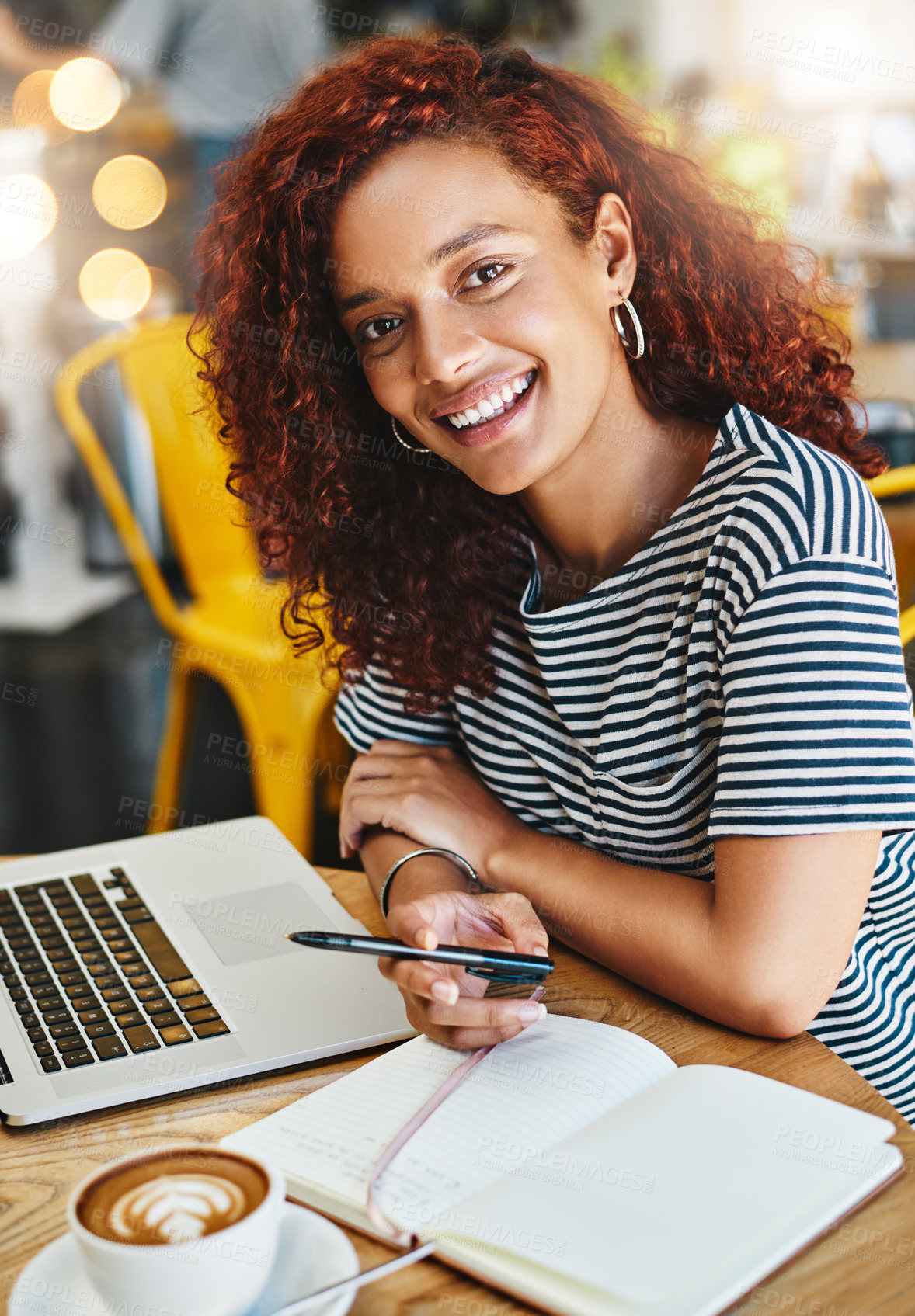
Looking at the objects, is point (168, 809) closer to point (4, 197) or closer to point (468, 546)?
point (468, 546)

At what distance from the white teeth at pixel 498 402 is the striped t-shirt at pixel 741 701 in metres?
0.16

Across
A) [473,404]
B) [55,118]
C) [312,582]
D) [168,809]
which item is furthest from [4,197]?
[473,404]

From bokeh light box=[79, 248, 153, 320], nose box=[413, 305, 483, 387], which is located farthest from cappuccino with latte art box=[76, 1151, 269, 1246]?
bokeh light box=[79, 248, 153, 320]

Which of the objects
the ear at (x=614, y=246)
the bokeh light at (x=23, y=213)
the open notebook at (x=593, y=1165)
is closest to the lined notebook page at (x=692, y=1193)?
the open notebook at (x=593, y=1165)

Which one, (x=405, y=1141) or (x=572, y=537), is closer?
(x=405, y=1141)

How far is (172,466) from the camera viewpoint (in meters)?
2.33

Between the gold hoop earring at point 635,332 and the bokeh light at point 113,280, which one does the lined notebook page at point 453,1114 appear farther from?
the bokeh light at point 113,280

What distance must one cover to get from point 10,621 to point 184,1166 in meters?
3.76

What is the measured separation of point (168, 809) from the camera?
225 centimetres

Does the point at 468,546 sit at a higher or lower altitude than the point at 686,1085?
higher

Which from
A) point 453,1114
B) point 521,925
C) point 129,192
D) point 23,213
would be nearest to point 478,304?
point 521,925

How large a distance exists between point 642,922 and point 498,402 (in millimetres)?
423

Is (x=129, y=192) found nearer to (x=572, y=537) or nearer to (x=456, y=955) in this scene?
(x=572, y=537)

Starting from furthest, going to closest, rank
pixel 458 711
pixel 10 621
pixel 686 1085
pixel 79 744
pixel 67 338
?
1. pixel 67 338
2. pixel 10 621
3. pixel 79 744
4. pixel 458 711
5. pixel 686 1085
